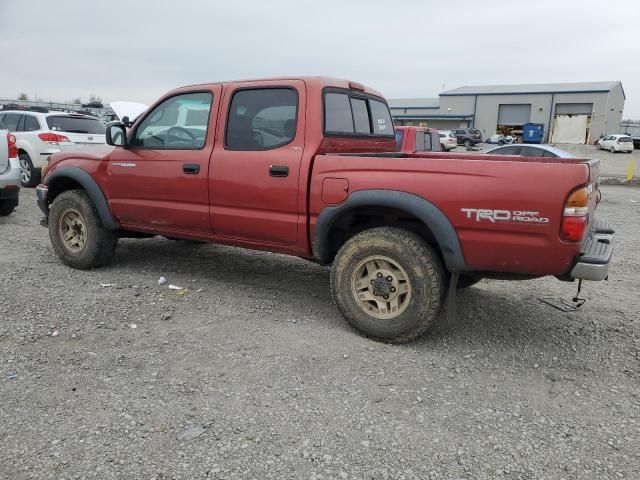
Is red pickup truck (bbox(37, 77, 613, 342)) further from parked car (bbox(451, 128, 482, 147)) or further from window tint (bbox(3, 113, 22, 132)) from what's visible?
parked car (bbox(451, 128, 482, 147))

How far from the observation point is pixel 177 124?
16.2 ft

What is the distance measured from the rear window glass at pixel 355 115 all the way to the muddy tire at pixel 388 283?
3.57ft

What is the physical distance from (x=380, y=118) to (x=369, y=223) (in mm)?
1677

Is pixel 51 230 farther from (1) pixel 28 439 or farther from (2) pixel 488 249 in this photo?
(2) pixel 488 249

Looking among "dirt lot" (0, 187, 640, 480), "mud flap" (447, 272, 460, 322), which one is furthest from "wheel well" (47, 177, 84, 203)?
"mud flap" (447, 272, 460, 322)

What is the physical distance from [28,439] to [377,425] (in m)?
1.81

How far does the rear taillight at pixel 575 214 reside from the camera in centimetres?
317

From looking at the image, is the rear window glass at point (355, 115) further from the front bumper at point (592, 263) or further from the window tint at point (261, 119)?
the front bumper at point (592, 263)

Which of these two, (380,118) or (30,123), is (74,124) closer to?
(30,123)

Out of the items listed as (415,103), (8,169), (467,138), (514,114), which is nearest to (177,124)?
(8,169)

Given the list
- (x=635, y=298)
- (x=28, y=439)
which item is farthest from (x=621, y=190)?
(x=28, y=439)

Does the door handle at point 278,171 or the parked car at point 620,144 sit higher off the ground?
the door handle at point 278,171

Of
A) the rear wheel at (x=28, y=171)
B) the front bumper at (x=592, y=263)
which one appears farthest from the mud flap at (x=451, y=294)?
the rear wheel at (x=28, y=171)

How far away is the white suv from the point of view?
11.1m
